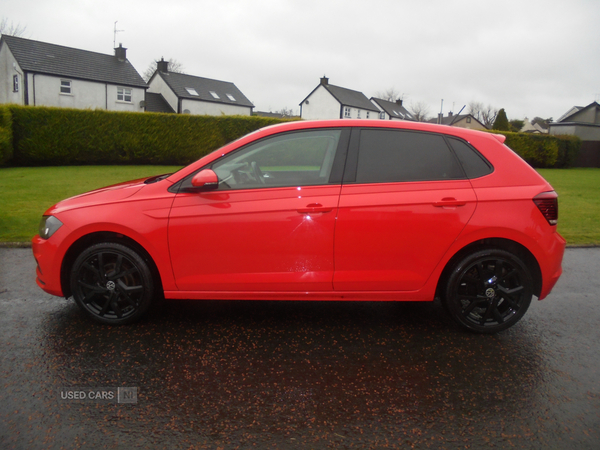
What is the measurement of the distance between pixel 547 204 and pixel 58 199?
1051cm

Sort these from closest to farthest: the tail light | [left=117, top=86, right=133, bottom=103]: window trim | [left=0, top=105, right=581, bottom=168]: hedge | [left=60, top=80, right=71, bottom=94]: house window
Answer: the tail light, [left=0, top=105, right=581, bottom=168]: hedge, [left=60, top=80, right=71, bottom=94]: house window, [left=117, top=86, right=133, bottom=103]: window trim

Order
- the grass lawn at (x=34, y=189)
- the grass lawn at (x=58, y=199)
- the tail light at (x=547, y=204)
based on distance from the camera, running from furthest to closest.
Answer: the grass lawn at (x=58, y=199), the grass lawn at (x=34, y=189), the tail light at (x=547, y=204)

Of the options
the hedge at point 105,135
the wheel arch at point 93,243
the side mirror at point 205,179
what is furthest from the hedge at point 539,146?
the wheel arch at point 93,243

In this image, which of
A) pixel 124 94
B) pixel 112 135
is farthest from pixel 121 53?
pixel 112 135

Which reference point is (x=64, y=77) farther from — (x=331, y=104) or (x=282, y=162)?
(x=282, y=162)

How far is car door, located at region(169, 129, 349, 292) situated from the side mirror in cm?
9

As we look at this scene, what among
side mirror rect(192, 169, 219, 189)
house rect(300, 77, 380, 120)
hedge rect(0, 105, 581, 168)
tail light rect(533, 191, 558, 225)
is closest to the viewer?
side mirror rect(192, 169, 219, 189)

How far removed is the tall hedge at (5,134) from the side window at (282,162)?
18536 mm

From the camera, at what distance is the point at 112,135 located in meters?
22.0

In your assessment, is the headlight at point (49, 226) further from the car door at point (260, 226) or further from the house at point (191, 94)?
the house at point (191, 94)

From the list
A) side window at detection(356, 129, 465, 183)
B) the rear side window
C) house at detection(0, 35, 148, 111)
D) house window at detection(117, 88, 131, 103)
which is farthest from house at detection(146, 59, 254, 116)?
the rear side window

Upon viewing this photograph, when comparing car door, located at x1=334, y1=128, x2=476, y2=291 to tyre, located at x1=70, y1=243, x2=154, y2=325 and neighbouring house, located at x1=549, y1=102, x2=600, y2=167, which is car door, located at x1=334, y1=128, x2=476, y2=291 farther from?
neighbouring house, located at x1=549, y1=102, x2=600, y2=167

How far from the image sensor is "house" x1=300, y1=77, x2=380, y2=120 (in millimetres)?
59906

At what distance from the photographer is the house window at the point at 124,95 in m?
39.3
